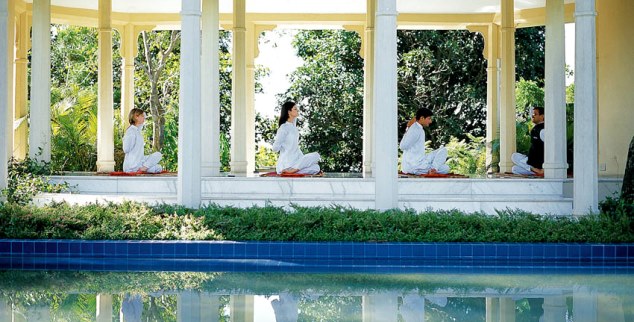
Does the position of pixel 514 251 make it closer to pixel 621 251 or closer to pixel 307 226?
pixel 621 251

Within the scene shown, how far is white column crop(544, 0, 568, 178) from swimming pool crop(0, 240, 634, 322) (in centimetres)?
422

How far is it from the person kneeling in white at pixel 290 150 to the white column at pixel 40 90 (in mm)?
3904

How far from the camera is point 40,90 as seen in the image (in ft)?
52.4

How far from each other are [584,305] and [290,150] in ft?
30.3

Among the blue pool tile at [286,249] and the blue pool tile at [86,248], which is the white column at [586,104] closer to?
the blue pool tile at [286,249]

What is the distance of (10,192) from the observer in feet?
46.8

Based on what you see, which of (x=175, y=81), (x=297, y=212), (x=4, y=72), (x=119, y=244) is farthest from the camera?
(x=175, y=81)

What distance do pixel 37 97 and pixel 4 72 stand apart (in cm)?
254

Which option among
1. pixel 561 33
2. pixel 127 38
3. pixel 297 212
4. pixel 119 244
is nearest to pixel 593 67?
pixel 561 33

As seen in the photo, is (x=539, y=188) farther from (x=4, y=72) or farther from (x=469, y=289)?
(x=4, y=72)

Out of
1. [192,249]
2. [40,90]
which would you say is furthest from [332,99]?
[192,249]

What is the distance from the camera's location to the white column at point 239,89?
58.5ft

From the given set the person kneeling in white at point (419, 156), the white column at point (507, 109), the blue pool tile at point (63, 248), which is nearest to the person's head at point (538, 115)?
the person kneeling in white at point (419, 156)

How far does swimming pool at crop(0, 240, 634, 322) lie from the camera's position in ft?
26.0
